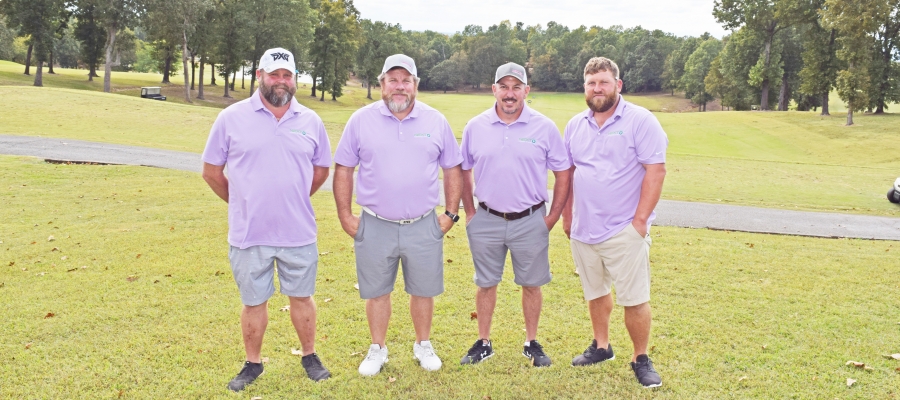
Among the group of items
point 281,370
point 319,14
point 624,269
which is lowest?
point 281,370

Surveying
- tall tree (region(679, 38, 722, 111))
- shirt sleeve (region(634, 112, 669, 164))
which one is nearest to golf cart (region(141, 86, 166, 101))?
shirt sleeve (region(634, 112, 669, 164))

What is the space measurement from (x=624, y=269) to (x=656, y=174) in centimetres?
78

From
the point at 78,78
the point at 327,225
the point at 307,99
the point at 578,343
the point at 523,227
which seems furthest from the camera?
the point at 307,99

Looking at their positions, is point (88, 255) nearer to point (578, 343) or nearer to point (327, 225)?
point (327, 225)

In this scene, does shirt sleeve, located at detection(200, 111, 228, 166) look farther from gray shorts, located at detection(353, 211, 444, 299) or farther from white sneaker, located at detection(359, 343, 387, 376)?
white sneaker, located at detection(359, 343, 387, 376)

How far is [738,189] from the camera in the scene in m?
18.0

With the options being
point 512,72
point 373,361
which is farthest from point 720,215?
point 373,361

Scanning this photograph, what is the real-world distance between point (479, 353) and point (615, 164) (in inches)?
75.5

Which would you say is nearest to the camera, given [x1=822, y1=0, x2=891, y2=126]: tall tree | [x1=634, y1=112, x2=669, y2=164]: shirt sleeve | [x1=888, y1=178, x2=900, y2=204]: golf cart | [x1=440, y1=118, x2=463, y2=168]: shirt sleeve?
[x1=634, y1=112, x2=669, y2=164]: shirt sleeve

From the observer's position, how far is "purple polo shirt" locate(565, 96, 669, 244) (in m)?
4.70

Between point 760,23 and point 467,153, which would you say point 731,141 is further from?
point 467,153

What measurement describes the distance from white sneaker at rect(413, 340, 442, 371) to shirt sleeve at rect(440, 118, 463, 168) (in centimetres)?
150

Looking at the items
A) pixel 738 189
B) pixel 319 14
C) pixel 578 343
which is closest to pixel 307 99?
pixel 319 14

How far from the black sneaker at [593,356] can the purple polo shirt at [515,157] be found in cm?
136
